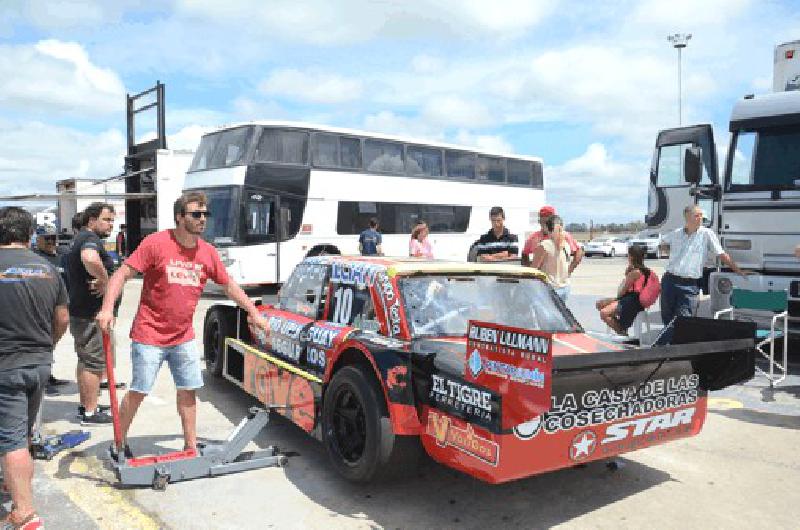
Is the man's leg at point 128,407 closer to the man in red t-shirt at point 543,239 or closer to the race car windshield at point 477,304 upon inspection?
the race car windshield at point 477,304

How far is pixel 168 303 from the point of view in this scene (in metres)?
4.27

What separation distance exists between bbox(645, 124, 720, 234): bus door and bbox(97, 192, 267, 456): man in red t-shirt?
747 cm

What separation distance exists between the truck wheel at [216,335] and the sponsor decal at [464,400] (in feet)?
11.0

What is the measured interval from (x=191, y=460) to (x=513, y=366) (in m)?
2.36

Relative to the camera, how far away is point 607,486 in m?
4.14

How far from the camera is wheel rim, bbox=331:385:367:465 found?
156 inches

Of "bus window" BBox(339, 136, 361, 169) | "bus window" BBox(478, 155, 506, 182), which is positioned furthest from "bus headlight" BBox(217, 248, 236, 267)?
"bus window" BBox(478, 155, 506, 182)

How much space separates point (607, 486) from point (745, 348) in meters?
1.23

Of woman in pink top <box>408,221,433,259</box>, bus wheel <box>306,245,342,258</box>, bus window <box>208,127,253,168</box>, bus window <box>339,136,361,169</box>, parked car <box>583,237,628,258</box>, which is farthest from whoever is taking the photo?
parked car <box>583,237,628,258</box>

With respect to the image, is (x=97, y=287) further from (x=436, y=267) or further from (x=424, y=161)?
(x=424, y=161)

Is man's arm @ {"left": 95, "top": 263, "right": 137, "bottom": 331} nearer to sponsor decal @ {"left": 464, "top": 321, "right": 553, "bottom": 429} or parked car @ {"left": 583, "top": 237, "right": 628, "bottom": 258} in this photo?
sponsor decal @ {"left": 464, "top": 321, "right": 553, "bottom": 429}

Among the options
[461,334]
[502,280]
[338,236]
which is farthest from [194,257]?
[338,236]

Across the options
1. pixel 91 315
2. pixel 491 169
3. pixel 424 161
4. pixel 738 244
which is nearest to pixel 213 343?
pixel 91 315

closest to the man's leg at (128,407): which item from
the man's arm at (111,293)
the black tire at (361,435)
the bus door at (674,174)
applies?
the man's arm at (111,293)
